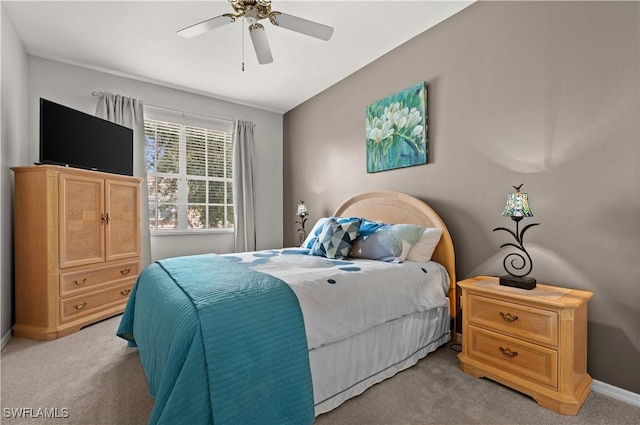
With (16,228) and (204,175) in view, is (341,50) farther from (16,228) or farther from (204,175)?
(16,228)

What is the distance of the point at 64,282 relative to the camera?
2.67 meters

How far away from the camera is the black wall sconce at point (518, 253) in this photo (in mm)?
1828

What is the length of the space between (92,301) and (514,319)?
347 cm

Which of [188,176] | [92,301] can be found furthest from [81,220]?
[188,176]

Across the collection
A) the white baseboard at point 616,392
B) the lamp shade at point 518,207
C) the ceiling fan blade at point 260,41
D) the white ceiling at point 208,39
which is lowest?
the white baseboard at point 616,392

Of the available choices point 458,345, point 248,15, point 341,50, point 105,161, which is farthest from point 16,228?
point 458,345

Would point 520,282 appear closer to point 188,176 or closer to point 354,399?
point 354,399

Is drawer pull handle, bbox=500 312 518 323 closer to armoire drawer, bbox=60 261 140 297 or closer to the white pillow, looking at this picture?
the white pillow

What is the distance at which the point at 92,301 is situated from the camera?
9.52 feet

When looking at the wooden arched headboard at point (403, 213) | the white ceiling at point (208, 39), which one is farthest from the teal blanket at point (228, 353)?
the white ceiling at point (208, 39)

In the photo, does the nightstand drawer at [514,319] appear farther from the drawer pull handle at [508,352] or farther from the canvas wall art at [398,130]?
the canvas wall art at [398,130]

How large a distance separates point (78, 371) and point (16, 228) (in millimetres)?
1507

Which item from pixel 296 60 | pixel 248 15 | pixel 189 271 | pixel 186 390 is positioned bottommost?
pixel 186 390

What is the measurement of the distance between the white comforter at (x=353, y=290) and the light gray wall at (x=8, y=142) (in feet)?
6.47
